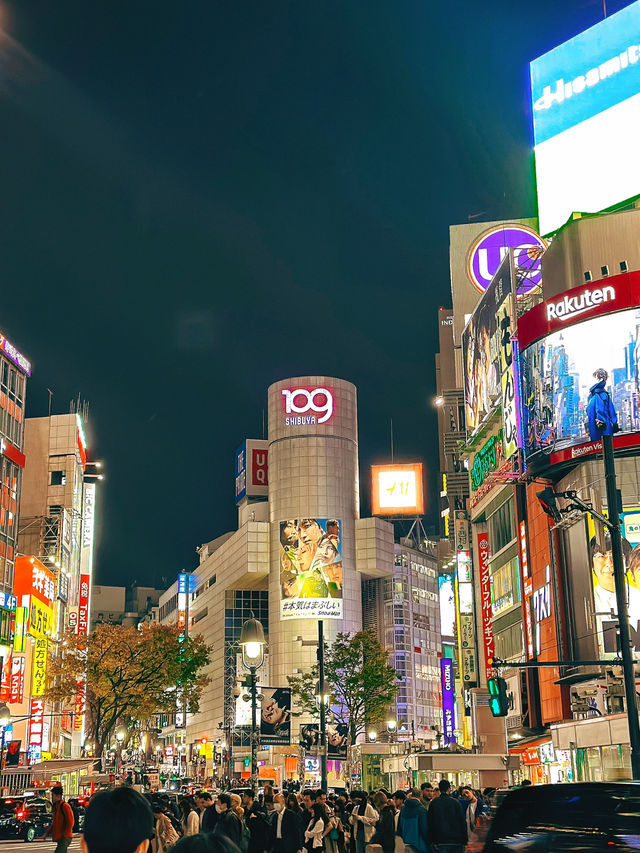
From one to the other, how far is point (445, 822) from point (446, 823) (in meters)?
0.02

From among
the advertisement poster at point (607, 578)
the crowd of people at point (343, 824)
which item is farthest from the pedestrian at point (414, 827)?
the advertisement poster at point (607, 578)

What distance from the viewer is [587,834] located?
296 inches

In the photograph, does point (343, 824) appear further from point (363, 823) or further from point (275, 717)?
point (275, 717)

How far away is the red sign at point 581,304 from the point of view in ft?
173

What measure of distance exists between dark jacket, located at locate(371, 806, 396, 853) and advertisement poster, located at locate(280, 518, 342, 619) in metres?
112

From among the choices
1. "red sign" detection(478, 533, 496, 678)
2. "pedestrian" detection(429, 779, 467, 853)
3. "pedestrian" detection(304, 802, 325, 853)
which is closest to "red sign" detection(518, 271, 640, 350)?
"red sign" detection(478, 533, 496, 678)

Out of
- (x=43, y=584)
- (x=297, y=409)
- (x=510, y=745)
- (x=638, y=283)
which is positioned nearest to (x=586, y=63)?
(x=638, y=283)

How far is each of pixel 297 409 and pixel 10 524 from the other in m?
71.6

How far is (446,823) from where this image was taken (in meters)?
18.4

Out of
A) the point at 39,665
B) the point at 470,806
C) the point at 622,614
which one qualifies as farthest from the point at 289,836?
the point at 39,665

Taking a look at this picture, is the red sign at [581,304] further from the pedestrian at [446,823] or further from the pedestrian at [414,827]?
the pedestrian at [414,827]

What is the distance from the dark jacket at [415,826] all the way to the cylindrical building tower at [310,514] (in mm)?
114423

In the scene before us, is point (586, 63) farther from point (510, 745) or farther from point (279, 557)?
point (279, 557)

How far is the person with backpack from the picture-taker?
18172 millimetres
